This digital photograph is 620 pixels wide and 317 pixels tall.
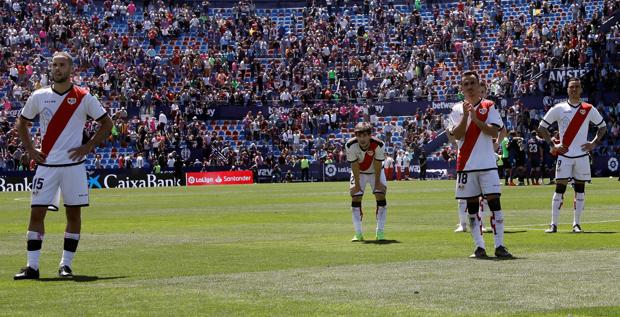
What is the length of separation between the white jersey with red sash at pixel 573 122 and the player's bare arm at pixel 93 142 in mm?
10286

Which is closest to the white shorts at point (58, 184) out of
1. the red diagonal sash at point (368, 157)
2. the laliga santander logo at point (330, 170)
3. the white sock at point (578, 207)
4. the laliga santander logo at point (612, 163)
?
the red diagonal sash at point (368, 157)

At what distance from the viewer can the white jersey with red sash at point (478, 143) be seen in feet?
54.9

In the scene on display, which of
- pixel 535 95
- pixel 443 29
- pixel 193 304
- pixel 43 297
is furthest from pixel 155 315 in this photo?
pixel 443 29

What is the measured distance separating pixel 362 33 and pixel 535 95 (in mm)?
15811

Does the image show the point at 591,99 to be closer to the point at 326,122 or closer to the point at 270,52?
the point at 326,122

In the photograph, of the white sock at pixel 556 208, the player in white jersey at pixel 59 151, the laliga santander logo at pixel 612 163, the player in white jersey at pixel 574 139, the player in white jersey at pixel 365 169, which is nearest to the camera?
the player in white jersey at pixel 59 151

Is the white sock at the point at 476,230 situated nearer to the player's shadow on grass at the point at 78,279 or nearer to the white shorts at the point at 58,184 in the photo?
the player's shadow on grass at the point at 78,279

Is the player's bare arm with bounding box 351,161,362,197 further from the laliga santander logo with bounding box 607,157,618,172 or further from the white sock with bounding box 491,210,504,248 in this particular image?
the laliga santander logo with bounding box 607,157,618,172

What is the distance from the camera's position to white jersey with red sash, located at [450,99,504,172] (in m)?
16.7

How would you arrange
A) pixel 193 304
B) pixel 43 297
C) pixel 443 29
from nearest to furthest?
pixel 193 304 → pixel 43 297 → pixel 443 29

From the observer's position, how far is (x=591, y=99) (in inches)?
2756

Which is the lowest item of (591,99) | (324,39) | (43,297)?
(43,297)

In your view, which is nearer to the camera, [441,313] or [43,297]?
[441,313]

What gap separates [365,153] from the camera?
21188 mm
